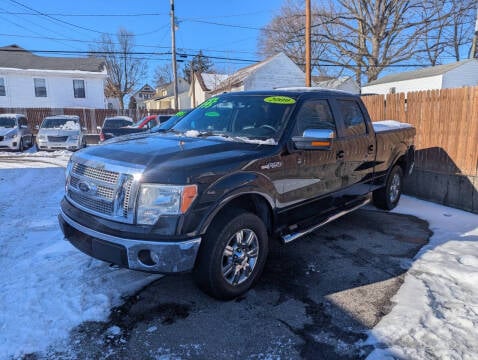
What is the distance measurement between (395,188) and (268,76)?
25.2 meters

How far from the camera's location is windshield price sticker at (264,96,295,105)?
4027mm

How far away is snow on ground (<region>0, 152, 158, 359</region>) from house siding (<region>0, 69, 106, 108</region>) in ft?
76.4

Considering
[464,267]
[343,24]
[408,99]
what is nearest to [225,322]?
[464,267]

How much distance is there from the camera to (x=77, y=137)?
1426 centimetres

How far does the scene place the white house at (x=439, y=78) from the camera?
30.0 metres

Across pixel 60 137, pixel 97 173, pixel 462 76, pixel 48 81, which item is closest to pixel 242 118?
pixel 97 173

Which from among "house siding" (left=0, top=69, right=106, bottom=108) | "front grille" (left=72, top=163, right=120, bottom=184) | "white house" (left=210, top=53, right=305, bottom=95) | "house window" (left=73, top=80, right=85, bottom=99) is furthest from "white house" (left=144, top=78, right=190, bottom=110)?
"front grille" (left=72, top=163, right=120, bottom=184)

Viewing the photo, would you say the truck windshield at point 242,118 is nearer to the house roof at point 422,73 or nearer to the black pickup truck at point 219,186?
the black pickup truck at point 219,186

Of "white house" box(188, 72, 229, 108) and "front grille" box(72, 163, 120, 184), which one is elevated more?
"white house" box(188, 72, 229, 108)

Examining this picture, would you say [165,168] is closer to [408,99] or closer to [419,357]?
[419,357]

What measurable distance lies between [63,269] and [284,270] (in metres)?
2.37

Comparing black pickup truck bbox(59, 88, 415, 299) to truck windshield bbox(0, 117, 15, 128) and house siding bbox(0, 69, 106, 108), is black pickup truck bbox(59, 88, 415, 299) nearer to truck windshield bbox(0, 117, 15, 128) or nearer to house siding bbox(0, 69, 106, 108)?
truck windshield bbox(0, 117, 15, 128)

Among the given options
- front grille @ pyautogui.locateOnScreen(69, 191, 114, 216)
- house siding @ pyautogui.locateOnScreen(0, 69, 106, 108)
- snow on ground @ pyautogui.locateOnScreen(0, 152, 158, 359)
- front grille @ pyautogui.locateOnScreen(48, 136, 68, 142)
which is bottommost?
snow on ground @ pyautogui.locateOnScreen(0, 152, 158, 359)

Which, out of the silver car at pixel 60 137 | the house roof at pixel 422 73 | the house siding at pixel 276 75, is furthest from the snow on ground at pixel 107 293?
the house roof at pixel 422 73
